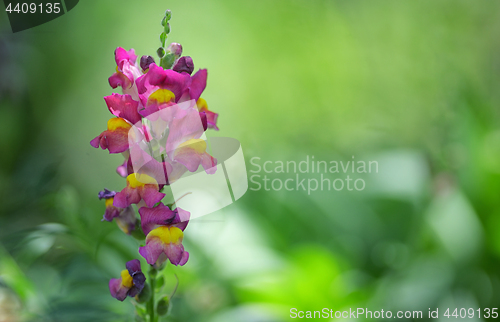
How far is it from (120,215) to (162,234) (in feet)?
0.19

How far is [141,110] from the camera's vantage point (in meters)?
0.31

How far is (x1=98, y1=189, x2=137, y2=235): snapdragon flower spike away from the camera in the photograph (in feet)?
1.10

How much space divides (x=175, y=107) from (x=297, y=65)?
1388 mm

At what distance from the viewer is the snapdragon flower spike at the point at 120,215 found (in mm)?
336

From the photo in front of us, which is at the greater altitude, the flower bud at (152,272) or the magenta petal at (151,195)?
the magenta petal at (151,195)

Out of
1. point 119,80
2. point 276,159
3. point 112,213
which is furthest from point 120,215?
point 276,159

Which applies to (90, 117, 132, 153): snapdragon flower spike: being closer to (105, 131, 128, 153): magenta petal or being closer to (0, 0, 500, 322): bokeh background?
(105, 131, 128, 153): magenta petal

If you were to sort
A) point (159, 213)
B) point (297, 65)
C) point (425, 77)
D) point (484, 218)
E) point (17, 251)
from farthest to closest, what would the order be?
point (297, 65) → point (425, 77) → point (484, 218) → point (17, 251) → point (159, 213)

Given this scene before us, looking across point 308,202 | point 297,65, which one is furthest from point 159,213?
point 297,65

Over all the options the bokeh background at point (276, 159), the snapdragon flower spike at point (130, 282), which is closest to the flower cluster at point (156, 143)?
the snapdragon flower spike at point (130, 282)

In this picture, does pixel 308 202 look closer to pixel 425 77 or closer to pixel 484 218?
pixel 484 218

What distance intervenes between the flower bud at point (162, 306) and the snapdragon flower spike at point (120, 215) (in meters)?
0.07
